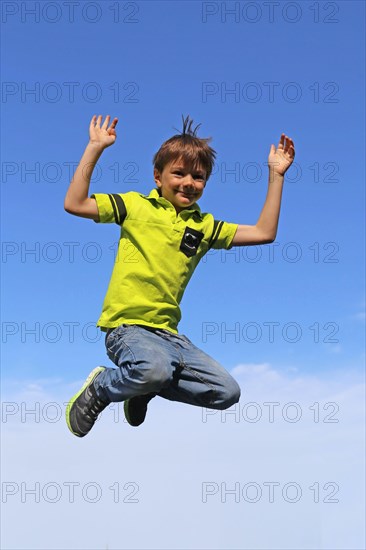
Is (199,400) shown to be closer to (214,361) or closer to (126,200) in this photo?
(214,361)

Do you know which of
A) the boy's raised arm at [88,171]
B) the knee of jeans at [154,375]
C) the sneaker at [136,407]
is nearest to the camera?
the knee of jeans at [154,375]

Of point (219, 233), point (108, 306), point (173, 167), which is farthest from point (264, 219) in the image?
point (108, 306)

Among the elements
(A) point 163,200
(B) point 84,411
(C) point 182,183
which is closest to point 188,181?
(C) point 182,183

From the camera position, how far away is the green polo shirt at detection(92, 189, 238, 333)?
20.9 ft

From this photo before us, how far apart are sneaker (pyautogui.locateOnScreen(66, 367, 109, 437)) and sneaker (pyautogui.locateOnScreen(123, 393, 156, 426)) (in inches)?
8.8

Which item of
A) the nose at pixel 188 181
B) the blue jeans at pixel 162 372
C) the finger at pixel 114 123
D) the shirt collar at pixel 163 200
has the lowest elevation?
the blue jeans at pixel 162 372

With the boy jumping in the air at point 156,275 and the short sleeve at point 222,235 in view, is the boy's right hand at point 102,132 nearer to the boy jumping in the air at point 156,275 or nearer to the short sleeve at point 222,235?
the boy jumping in the air at point 156,275

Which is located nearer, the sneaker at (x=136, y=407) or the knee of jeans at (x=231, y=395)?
the knee of jeans at (x=231, y=395)

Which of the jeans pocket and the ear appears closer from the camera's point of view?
the jeans pocket

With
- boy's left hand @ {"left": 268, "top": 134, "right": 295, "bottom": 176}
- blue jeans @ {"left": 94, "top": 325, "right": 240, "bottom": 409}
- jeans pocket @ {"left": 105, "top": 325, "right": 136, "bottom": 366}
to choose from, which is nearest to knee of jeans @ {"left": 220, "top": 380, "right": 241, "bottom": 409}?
blue jeans @ {"left": 94, "top": 325, "right": 240, "bottom": 409}

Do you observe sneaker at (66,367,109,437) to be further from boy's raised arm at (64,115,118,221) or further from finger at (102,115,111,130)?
finger at (102,115,111,130)

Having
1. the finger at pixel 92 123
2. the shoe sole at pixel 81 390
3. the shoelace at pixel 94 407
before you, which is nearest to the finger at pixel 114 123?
the finger at pixel 92 123

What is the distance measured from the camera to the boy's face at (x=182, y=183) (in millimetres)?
6605

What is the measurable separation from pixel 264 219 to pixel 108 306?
5.18 ft
